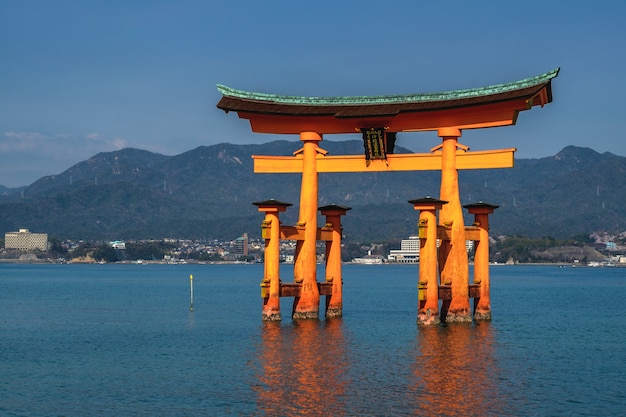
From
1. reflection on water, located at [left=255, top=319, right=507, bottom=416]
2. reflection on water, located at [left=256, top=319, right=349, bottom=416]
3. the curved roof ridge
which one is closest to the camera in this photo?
reflection on water, located at [left=255, top=319, right=507, bottom=416]

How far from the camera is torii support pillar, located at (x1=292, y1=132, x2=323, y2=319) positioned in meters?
52.4

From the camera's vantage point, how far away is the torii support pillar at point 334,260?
54.9 m

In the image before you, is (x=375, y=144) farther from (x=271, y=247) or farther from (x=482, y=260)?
(x=482, y=260)

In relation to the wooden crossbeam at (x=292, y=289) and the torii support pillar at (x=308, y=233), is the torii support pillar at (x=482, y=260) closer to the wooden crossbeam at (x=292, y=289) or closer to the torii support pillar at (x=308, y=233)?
the wooden crossbeam at (x=292, y=289)

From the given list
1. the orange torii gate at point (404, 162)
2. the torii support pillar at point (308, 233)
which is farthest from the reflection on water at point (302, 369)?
the orange torii gate at point (404, 162)

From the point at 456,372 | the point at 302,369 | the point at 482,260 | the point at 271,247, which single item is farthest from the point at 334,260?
the point at 456,372

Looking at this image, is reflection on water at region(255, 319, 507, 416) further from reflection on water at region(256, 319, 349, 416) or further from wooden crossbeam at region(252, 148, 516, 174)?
wooden crossbeam at region(252, 148, 516, 174)

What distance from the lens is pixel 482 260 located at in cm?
5309

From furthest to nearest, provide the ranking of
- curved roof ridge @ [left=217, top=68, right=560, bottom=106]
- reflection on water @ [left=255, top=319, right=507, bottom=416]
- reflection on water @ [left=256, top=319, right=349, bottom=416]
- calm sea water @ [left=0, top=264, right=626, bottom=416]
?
1. curved roof ridge @ [left=217, top=68, right=560, bottom=106]
2. calm sea water @ [left=0, top=264, right=626, bottom=416]
3. reflection on water @ [left=256, top=319, right=349, bottom=416]
4. reflection on water @ [left=255, top=319, right=507, bottom=416]

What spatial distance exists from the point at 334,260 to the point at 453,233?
7.50 metres

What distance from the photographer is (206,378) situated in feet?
122

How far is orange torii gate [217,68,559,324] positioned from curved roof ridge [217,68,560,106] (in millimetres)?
50

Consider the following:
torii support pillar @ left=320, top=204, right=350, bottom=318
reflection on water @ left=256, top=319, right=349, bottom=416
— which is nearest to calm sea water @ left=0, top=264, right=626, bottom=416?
reflection on water @ left=256, top=319, right=349, bottom=416

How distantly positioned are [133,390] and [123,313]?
1509 inches
